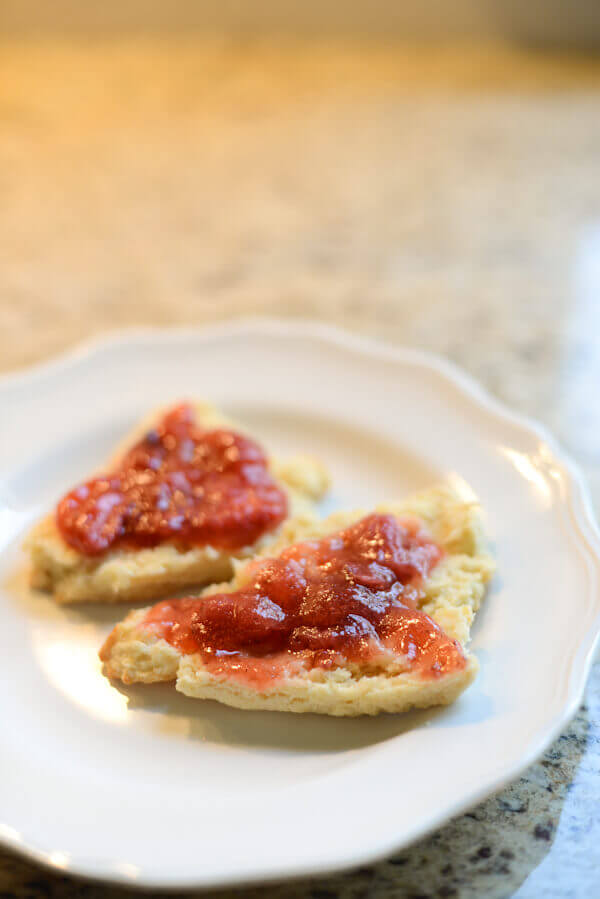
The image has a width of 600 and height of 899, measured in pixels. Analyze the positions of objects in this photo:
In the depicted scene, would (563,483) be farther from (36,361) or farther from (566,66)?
(566,66)

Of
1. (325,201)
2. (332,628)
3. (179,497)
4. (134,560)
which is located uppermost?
(325,201)

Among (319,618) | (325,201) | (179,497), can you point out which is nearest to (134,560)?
(179,497)

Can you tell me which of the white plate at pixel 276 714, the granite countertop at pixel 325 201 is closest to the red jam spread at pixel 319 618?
the white plate at pixel 276 714

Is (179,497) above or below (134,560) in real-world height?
above

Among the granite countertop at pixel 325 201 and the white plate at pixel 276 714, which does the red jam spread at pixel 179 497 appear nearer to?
the white plate at pixel 276 714

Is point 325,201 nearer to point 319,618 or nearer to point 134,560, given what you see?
point 134,560

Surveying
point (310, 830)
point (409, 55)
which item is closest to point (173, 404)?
point (310, 830)

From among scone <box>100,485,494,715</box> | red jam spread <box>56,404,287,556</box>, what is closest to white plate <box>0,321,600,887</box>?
scone <box>100,485,494,715</box>
